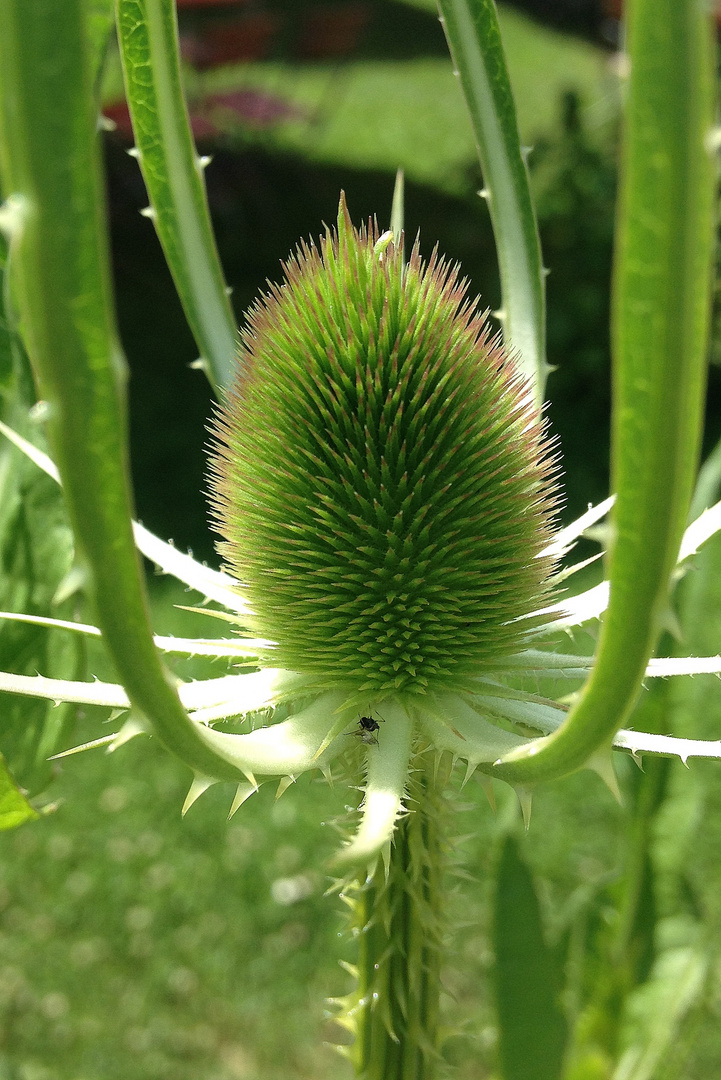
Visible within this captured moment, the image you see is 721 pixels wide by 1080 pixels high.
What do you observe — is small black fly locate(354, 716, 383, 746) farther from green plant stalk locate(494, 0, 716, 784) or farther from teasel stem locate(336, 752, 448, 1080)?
green plant stalk locate(494, 0, 716, 784)

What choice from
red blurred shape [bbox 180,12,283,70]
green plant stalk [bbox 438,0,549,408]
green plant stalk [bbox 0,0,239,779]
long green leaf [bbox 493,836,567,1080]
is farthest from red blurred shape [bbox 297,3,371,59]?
green plant stalk [bbox 0,0,239,779]

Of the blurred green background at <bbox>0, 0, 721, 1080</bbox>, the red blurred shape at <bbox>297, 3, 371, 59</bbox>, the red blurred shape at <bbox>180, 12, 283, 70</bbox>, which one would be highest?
the red blurred shape at <bbox>297, 3, 371, 59</bbox>

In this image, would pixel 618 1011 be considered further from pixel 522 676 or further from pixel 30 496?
pixel 30 496

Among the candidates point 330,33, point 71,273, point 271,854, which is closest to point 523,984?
point 71,273

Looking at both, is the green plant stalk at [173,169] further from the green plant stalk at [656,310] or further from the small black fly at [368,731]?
the green plant stalk at [656,310]

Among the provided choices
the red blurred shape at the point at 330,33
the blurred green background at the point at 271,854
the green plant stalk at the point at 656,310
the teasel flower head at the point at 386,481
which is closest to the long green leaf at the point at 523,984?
the blurred green background at the point at 271,854

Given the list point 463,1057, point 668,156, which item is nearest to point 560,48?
point 463,1057
